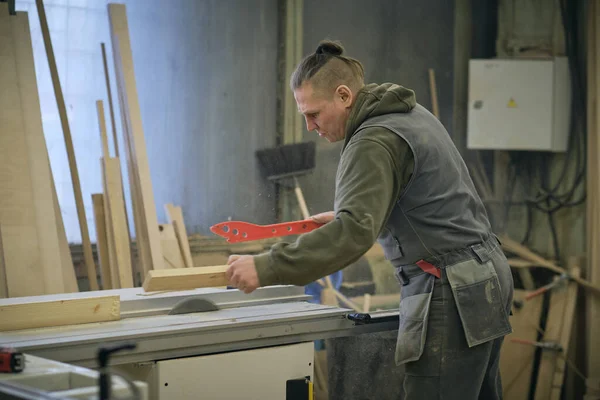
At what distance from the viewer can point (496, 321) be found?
1.91 metres

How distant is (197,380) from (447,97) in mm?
2503

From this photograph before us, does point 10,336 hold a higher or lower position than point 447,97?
lower

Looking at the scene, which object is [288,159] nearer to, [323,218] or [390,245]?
[323,218]

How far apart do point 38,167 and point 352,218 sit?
4.39ft

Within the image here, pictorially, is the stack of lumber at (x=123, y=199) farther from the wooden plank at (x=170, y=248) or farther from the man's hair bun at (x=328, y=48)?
the man's hair bun at (x=328, y=48)

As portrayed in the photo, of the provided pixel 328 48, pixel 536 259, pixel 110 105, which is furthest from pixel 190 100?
pixel 536 259

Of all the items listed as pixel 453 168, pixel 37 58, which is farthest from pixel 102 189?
pixel 453 168

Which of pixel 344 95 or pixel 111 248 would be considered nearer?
pixel 344 95

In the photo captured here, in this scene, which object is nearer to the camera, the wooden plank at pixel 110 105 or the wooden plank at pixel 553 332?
the wooden plank at pixel 110 105

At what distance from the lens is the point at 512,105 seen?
12.5 feet

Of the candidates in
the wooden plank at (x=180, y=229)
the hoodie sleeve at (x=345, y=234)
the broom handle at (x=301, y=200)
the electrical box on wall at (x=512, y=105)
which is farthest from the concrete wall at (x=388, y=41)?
the hoodie sleeve at (x=345, y=234)

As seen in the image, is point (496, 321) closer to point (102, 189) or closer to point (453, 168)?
point (453, 168)

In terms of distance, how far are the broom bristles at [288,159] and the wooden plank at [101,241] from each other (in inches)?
32.3

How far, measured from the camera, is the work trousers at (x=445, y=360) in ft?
6.14
